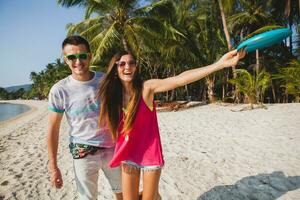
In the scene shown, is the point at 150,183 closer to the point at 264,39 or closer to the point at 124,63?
the point at 124,63

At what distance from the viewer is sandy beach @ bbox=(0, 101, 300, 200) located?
3.35 meters

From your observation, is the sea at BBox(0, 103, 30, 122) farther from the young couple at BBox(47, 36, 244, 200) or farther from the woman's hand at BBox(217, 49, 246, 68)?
the woman's hand at BBox(217, 49, 246, 68)

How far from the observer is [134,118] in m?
1.77

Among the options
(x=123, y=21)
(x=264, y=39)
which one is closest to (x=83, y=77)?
(x=264, y=39)

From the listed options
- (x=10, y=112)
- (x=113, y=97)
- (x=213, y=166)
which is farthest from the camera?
(x=10, y=112)

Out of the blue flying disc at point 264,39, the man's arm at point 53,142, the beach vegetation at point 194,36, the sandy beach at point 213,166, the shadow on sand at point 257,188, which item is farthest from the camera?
the beach vegetation at point 194,36

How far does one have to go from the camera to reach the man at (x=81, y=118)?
193cm

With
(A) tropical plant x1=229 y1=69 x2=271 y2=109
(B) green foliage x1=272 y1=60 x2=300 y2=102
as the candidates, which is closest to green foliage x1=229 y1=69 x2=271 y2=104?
(A) tropical plant x1=229 y1=69 x2=271 y2=109

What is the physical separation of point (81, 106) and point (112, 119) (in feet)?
0.91

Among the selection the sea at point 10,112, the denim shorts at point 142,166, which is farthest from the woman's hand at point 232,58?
the sea at point 10,112

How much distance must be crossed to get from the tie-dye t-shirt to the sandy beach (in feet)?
5.86

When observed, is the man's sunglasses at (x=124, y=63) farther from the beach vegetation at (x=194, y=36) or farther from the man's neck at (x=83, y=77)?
the beach vegetation at (x=194, y=36)

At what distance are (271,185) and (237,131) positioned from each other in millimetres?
3192

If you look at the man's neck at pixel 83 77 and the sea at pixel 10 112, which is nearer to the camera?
the man's neck at pixel 83 77
